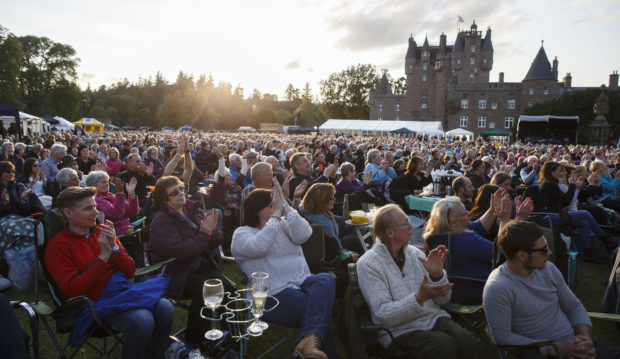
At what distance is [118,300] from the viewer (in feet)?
8.66

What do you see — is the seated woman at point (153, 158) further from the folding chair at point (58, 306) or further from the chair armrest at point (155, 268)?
the folding chair at point (58, 306)

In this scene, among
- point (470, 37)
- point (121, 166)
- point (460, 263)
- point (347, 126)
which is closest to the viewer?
point (460, 263)

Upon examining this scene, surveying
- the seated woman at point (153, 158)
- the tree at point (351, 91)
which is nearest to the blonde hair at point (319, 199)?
the seated woman at point (153, 158)

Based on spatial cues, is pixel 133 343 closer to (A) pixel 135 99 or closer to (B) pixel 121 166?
(B) pixel 121 166

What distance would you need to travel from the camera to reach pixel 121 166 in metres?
9.03

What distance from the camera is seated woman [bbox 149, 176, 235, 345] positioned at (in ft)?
10.7

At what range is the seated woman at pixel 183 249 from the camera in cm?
327

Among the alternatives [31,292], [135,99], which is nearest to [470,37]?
[135,99]

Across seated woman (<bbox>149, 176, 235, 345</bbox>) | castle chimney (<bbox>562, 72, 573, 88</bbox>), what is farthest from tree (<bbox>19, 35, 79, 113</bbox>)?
castle chimney (<bbox>562, 72, 573, 88</bbox>)

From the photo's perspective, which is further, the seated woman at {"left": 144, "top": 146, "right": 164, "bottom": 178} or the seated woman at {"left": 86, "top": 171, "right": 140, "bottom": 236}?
the seated woman at {"left": 144, "top": 146, "right": 164, "bottom": 178}

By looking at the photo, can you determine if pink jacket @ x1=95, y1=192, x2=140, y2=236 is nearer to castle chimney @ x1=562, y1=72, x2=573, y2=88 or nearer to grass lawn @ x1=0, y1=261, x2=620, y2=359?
grass lawn @ x1=0, y1=261, x2=620, y2=359

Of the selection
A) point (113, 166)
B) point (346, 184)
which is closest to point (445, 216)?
point (346, 184)

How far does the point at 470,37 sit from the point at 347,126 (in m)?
36.6

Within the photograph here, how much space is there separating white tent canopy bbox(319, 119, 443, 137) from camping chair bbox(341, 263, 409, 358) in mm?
38924
